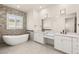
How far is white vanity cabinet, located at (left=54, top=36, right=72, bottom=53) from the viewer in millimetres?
Answer: 3284

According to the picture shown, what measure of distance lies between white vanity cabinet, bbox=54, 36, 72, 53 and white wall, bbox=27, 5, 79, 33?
3.02 feet

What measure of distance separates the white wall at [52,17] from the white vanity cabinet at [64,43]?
92cm

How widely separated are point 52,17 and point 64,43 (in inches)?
93.5

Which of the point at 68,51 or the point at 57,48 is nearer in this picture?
the point at 68,51

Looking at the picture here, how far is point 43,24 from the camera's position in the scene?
252 inches

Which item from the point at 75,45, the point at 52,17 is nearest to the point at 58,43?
the point at 75,45

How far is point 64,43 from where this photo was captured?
3.54 m

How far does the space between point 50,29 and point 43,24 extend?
984mm

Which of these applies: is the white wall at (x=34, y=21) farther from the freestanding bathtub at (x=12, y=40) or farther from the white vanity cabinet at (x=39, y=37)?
the freestanding bathtub at (x=12, y=40)

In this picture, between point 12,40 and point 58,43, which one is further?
point 12,40

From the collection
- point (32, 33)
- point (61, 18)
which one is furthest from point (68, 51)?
point (32, 33)

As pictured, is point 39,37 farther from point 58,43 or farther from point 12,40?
point 58,43

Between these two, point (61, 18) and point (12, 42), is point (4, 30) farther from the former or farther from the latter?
point (61, 18)
